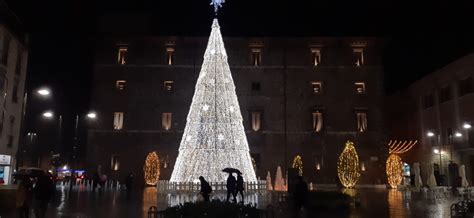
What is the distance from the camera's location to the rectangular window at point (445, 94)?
37.5 meters

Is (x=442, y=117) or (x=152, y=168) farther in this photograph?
(x=442, y=117)

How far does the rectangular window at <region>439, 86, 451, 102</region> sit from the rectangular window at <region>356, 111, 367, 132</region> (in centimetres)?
672

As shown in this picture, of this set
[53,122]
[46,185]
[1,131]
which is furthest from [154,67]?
[46,185]

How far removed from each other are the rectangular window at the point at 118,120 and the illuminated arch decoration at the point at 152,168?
4.89 metres

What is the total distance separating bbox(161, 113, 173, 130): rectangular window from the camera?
131 feet

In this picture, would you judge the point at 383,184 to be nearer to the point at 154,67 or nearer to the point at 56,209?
the point at 154,67

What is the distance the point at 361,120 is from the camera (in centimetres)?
4047

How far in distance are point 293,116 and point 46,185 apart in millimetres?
29653

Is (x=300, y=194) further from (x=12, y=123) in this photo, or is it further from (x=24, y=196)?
(x=12, y=123)

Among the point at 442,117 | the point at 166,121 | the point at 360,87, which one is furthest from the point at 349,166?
the point at 166,121

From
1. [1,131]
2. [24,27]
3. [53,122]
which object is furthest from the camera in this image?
[53,122]

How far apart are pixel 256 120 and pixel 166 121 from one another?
834 centimetres

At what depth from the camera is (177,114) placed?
40.0 metres

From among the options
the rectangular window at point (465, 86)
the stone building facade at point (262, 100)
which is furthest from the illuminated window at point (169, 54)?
the rectangular window at point (465, 86)
